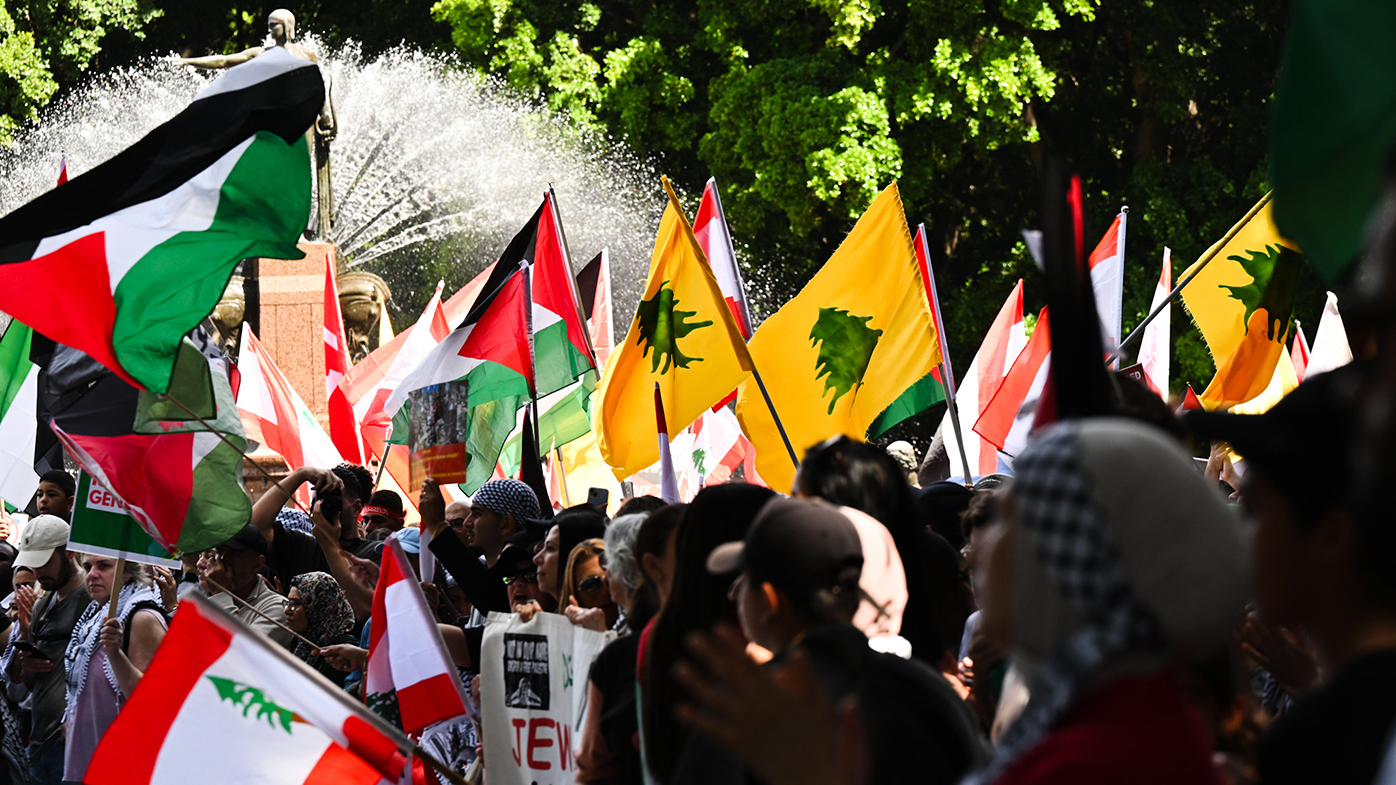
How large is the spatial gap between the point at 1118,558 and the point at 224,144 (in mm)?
4286

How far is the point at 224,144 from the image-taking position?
5152 millimetres

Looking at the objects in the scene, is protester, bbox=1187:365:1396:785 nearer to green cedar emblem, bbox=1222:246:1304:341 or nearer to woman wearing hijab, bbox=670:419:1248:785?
woman wearing hijab, bbox=670:419:1248:785

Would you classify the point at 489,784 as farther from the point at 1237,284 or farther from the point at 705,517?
the point at 1237,284

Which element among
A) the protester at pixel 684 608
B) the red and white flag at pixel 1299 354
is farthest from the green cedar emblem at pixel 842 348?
A: the red and white flag at pixel 1299 354

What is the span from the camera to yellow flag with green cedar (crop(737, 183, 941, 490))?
22.0ft

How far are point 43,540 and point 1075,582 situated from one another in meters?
5.78

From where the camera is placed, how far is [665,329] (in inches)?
268

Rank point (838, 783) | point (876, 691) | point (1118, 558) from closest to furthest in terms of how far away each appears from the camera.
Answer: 1. point (1118, 558)
2. point (838, 783)
3. point (876, 691)

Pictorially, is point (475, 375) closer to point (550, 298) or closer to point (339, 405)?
point (550, 298)

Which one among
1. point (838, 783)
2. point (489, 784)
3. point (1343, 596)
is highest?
point (1343, 596)

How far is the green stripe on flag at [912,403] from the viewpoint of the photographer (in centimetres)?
763

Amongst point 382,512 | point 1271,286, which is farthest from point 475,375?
point 1271,286

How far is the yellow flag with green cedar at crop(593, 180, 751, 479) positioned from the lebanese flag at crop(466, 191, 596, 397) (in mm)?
1074

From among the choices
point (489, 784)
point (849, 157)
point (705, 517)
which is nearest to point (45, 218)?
point (489, 784)
